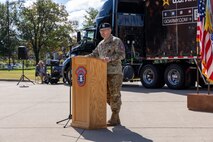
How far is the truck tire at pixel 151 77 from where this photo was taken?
725 inches

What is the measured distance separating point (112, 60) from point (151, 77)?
11.2m

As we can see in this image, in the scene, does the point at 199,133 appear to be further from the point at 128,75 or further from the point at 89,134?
the point at 128,75

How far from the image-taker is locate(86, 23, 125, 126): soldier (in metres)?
7.89

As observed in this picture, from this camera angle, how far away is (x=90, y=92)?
25.0ft

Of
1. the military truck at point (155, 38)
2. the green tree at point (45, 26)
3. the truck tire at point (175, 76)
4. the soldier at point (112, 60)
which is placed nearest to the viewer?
the soldier at point (112, 60)

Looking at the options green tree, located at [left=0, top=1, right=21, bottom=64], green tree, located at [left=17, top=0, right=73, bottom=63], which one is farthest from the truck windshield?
green tree, located at [left=0, top=1, right=21, bottom=64]

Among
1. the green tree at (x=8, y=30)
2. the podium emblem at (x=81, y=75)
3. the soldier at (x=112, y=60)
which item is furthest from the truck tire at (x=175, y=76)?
the green tree at (x=8, y=30)

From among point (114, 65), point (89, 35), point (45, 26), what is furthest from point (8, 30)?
point (114, 65)

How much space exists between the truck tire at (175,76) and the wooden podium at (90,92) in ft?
32.8

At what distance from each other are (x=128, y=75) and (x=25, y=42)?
204ft

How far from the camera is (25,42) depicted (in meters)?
78.9

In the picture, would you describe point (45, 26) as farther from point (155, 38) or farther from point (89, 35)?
point (155, 38)

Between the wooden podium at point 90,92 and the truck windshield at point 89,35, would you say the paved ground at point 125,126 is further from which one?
the truck windshield at point 89,35

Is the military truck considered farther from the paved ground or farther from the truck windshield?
the paved ground
